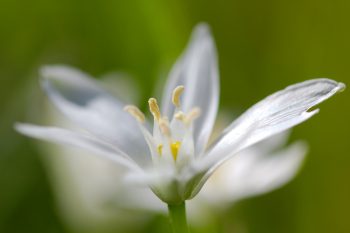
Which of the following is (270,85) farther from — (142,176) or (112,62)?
(142,176)

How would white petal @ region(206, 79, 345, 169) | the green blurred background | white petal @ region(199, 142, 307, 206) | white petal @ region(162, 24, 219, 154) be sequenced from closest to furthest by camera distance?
1. white petal @ region(206, 79, 345, 169)
2. white petal @ region(162, 24, 219, 154)
3. white petal @ region(199, 142, 307, 206)
4. the green blurred background

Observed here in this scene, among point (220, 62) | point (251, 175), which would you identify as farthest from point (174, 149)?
point (220, 62)

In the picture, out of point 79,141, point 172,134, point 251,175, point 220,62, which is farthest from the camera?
point 220,62

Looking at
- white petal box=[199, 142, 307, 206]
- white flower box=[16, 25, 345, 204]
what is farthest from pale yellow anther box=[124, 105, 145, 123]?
white petal box=[199, 142, 307, 206]

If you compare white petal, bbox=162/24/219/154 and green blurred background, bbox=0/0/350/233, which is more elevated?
green blurred background, bbox=0/0/350/233

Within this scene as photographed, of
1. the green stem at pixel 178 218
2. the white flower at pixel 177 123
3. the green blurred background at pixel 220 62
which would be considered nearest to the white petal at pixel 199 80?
the white flower at pixel 177 123

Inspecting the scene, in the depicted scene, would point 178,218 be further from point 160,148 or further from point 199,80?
point 199,80

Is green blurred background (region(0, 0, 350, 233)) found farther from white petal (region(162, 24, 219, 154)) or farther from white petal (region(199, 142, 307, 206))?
white petal (region(162, 24, 219, 154))

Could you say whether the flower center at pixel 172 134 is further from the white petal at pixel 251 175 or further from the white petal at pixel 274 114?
the white petal at pixel 251 175
